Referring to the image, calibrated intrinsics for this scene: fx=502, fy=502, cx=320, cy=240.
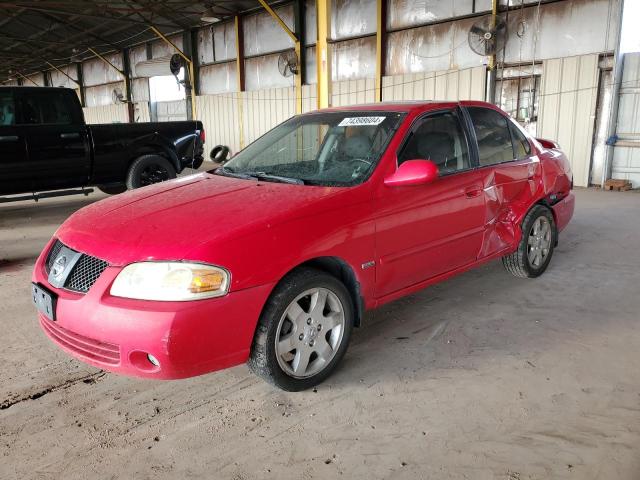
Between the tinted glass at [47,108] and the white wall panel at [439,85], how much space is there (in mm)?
7934

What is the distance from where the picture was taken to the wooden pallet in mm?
9422

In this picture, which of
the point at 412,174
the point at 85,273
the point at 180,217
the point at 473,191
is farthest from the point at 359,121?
the point at 85,273

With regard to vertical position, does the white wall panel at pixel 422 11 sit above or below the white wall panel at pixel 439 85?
above

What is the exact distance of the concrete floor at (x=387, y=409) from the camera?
6.66ft

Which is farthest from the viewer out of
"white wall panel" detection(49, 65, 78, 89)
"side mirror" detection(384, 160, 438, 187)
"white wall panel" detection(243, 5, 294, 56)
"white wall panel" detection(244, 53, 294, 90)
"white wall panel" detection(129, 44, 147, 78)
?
"white wall panel" detection(49, 65, 78, 89)

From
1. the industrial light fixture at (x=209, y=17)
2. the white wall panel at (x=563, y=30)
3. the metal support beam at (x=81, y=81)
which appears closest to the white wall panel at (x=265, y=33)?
the industrial light fixture at (x=209, y=17)

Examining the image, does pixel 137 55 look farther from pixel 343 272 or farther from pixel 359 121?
pixel 343 272

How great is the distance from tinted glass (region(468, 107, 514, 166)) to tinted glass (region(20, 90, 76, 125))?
5410 millimetres

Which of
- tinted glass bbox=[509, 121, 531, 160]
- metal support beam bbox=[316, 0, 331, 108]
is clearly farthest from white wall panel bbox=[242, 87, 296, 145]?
tinted glass bbox=[509, 121, 531, 160]

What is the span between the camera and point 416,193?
2.96 m

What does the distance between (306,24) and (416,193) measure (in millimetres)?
13170

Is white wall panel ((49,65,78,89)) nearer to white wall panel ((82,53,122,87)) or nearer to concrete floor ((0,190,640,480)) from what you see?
white wall panel ((82,53,122,87))

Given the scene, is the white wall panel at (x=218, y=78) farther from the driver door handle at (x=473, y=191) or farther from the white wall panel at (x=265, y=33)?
the driver door handle at (x=473, y=191)

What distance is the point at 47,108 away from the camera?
648cm
